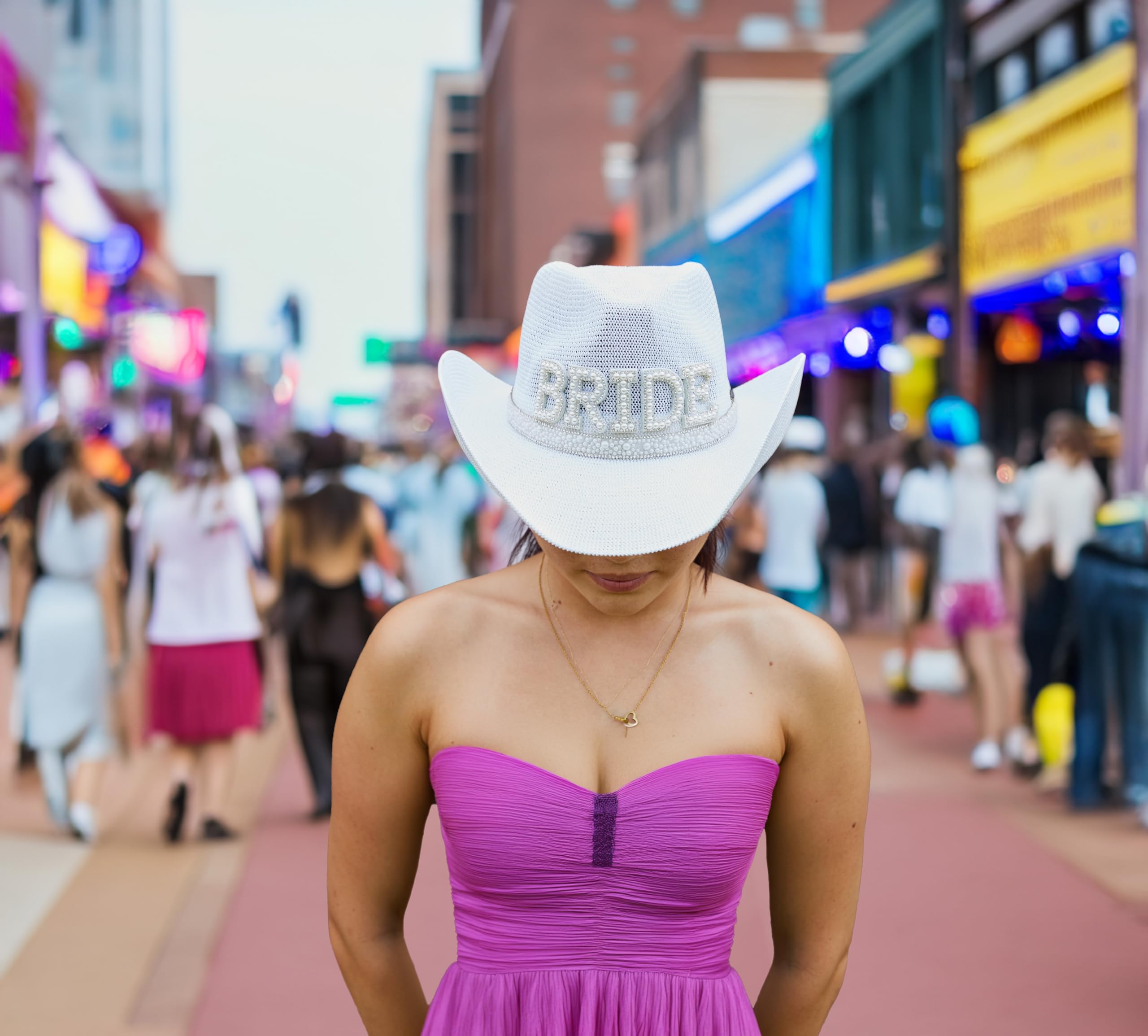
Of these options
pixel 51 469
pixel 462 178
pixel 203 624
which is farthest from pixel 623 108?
pixel 203 624

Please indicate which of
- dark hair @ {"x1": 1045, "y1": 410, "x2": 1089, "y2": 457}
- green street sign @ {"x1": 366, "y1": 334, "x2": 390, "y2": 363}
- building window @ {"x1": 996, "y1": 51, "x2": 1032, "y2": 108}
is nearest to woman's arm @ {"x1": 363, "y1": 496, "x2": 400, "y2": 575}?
dark hair @ {"x1": 1045, "y1": 410, "x2": 1089, "y2": 457}

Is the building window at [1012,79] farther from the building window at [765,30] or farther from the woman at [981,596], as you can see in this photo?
the building window at [765,30]

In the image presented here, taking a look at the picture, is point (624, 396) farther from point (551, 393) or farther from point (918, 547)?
point (918, 547)

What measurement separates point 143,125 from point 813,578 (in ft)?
222

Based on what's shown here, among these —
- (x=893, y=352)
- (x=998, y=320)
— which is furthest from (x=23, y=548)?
(x=893, y=352)

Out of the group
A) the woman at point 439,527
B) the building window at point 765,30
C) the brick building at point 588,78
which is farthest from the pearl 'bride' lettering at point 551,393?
the building window at point 765,30

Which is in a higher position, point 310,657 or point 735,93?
point 735,93

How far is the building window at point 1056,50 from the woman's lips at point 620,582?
17.3 m

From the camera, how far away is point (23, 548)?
737 centimetres

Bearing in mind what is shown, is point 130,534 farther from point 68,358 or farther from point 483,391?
point 68,358

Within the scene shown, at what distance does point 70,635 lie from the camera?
23.9 ft

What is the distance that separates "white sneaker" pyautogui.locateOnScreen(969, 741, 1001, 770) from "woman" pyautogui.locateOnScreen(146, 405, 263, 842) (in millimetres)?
4072

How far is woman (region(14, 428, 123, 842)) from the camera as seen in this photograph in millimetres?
7234

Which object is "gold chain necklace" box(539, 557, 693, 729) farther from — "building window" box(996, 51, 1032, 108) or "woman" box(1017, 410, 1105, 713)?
"building window" box(996, 51, 1032, 108)
